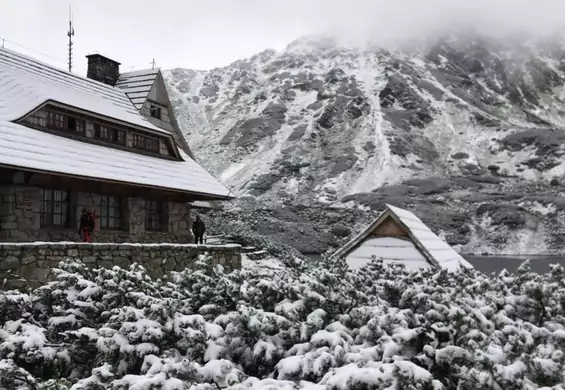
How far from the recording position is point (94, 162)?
15391mm

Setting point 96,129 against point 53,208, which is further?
point 96,129

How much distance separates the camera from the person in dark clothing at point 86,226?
14.8 metres

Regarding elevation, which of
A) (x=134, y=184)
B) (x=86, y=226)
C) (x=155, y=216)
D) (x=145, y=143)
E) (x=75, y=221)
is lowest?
(x=86, y=226)

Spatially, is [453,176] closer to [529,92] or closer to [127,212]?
[529,92]

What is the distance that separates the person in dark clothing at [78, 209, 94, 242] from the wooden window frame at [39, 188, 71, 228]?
2.15ft

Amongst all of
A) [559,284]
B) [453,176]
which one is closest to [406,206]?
[453,176]

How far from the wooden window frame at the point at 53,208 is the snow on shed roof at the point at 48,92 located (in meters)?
2.10

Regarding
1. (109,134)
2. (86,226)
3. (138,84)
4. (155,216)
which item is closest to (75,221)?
(86,226)

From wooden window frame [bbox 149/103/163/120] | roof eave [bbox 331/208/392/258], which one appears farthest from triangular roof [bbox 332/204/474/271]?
wooden window frame [bbox 149/103/163/120]

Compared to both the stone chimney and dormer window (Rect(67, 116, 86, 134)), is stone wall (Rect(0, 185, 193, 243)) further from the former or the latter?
the stone chimney

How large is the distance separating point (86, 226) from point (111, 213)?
2.52 m

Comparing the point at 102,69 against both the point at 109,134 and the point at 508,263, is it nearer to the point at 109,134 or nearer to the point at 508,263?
the point at 109,134

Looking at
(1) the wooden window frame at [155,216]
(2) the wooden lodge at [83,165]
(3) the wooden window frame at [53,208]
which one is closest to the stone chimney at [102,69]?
(2) the wooden lodge at [83,165]

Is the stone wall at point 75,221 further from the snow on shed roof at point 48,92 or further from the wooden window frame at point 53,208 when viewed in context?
→ the snow on shed roof at point 48,92
